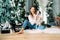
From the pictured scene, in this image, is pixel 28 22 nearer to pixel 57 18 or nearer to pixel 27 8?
pixel 27 8

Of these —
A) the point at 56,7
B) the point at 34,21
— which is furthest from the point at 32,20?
the point at 56,7

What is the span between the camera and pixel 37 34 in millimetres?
1529

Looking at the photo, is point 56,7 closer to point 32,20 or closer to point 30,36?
point 32,20

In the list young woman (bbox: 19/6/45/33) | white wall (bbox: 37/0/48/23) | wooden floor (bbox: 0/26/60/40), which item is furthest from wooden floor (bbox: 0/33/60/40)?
white wall (bbox: 37/0/48/23)

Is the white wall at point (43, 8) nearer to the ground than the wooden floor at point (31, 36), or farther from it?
farther from it

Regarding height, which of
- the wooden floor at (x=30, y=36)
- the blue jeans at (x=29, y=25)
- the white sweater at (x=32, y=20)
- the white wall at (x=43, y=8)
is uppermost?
the white wall at (x=43, y=8)

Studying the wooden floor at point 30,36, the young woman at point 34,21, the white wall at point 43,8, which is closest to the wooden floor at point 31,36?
the wooden floor at point 30,36

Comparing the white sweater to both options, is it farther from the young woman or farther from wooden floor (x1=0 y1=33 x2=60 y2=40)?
wooden floor (x1=0 y1=33 x2=60 y2=40)

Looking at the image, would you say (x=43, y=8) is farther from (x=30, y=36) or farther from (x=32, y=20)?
(x=30, y=36)

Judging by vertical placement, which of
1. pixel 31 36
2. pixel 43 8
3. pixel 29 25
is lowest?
pixel 31 36

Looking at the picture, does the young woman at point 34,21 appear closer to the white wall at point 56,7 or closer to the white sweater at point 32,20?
the white sweater at point 32,20

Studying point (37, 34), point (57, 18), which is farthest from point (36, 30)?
point (57, 18)

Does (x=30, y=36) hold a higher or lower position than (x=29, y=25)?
lower

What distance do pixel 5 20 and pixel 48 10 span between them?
569 millimetres
